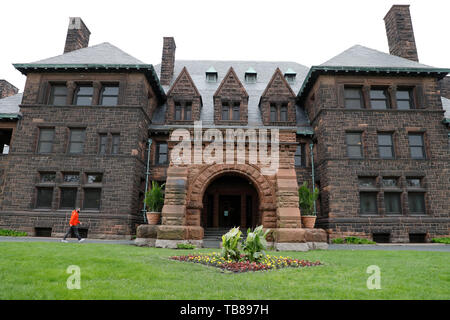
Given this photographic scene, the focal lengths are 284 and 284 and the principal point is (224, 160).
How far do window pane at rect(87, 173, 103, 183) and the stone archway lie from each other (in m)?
7.69

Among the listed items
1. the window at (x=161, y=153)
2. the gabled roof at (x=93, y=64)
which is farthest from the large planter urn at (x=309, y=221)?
the gabled roof at (x=93, y=64)

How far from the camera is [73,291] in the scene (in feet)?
13.4

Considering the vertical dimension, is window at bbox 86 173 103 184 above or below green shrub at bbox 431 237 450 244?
above

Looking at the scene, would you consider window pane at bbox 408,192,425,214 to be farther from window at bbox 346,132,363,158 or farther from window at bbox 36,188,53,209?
window at bbox 36,188,53,209

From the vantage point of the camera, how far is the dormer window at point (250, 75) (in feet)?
85.2

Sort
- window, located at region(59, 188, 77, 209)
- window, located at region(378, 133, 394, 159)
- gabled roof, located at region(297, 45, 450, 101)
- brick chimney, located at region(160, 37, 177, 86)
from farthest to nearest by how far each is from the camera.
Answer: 1. brick chimney, located at region(160, 37, 177, 86)
2. window, located at region(378, 133, 394, 159)
3. gabled roof, located at region(297, 45, 450, 101)
4. window, located at region(59, 188, 77, 209)

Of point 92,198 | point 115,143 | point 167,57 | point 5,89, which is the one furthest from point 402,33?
point 5,89

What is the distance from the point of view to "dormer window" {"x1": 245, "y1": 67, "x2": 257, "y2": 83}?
85.2ft

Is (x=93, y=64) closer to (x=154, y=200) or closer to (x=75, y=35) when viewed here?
(x=75, y=35)

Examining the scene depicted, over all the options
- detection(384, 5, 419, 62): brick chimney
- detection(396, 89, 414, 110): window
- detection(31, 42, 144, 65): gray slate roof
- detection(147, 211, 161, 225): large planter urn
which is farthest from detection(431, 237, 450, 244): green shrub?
detection(31, 42, 144, 65): gray slate roof

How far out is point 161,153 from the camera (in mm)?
20547

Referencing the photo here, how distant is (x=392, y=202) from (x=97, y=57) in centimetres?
2167
